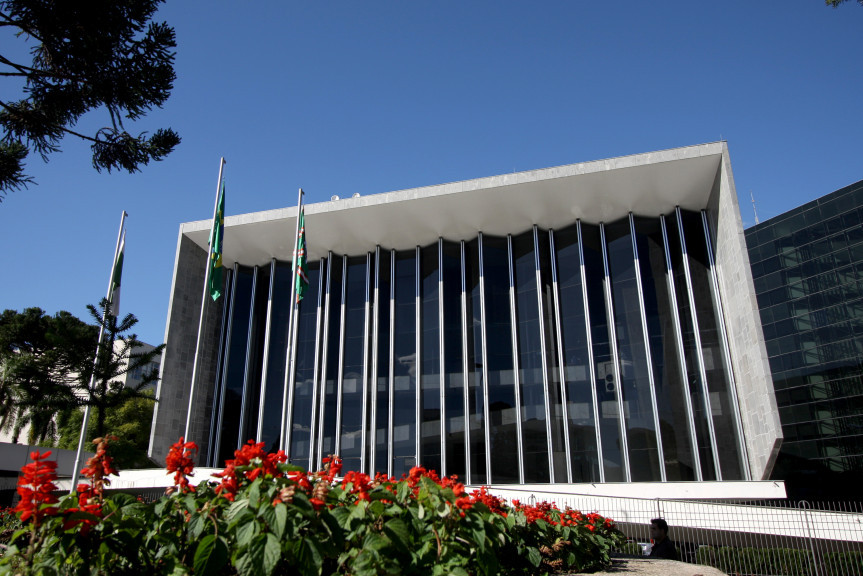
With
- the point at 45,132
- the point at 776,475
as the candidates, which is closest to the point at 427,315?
the point at 45,132

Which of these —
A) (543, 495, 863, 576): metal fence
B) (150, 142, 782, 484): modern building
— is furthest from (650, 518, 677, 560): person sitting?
(150, 142, 782, 484): modern building

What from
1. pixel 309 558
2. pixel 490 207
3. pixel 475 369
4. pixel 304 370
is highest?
pixel 490 207

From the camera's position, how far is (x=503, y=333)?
26.9 metres

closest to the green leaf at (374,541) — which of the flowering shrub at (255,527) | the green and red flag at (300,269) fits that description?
the flowering shrub at (255,527)

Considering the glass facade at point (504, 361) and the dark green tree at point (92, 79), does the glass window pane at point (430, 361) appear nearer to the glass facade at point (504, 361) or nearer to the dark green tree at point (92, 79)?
the glass facade at point (504, 361)

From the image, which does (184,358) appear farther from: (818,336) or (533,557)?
(818,336)

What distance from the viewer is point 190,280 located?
3109cm

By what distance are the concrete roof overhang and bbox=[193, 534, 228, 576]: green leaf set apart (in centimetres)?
2345

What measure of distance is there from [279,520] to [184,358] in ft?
97.4

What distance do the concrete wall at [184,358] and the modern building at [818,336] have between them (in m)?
34.0

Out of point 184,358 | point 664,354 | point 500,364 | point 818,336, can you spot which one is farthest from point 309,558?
point 818,336

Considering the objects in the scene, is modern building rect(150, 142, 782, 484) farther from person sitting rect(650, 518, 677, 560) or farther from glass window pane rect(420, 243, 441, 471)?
person sitting rect(650, 518, 677, 560)

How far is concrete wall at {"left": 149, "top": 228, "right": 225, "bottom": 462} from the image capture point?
2800cm

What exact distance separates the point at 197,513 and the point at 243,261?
3030 cm
